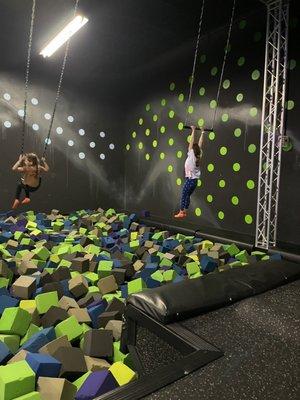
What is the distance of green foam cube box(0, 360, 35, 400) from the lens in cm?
162

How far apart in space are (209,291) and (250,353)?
673 mm

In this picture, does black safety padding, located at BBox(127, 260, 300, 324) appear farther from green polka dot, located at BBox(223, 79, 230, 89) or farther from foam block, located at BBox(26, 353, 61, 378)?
green polka dot, located at BBox(223, 79, 230, 89)

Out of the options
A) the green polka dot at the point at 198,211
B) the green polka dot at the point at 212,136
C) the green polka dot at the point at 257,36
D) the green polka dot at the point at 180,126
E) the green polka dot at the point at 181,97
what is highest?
the green polka dot at the point at 257,36

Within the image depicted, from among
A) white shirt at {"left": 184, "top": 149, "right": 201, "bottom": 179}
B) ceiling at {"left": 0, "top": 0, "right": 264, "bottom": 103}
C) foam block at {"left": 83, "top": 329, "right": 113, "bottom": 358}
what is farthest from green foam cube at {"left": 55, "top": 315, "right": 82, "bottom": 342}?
ceiling at {"left": 0, "top": 0, "right": 264, "bottom": 103}

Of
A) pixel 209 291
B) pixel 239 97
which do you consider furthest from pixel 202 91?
pixel 209 291

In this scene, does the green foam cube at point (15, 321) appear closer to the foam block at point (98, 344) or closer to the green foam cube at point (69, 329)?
the green foam cube at point (69, 329)

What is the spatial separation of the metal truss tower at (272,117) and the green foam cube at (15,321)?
3103 millimetres

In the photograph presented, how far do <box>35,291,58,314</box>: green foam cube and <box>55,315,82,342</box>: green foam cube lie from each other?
40cm

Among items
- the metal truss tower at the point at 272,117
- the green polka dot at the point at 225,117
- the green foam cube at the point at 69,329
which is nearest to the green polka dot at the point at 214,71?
the green polka dot at the point at 225,117

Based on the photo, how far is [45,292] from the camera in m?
2.98

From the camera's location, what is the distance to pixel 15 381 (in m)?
1.64

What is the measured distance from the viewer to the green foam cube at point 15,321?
2.32 meters

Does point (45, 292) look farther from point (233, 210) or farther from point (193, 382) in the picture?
point (233, 210)

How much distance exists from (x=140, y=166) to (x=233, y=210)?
2812 millimetres
